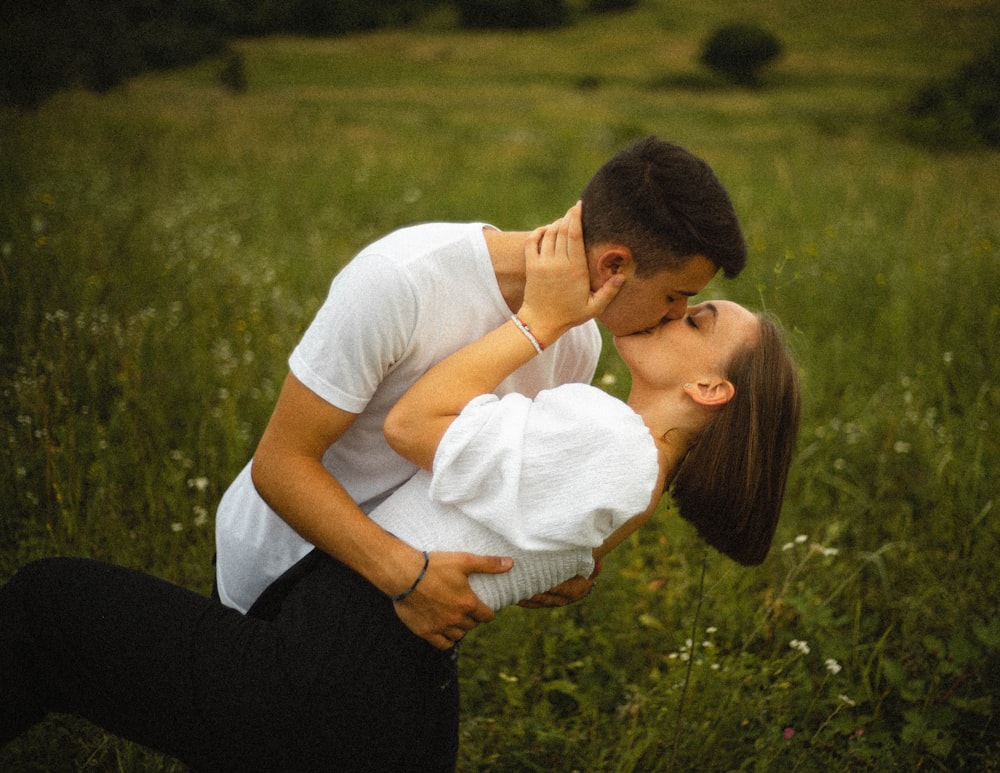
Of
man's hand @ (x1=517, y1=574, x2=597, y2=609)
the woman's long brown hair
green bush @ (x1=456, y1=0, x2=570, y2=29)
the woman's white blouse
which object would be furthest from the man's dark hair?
green bush @ (x1=456, y1=0, x2=570, y2=29)

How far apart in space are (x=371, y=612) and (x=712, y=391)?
1.04 meters

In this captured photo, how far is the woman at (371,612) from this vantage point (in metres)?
1.72

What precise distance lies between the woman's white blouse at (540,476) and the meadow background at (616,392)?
35.4 inches

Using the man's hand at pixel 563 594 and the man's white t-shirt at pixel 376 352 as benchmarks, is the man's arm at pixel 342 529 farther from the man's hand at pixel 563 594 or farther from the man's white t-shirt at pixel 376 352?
the man's hand at pixel 563 594

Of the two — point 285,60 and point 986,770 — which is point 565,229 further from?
point 285,60

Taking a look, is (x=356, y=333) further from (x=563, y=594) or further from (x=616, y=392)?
(x=616, y=392)

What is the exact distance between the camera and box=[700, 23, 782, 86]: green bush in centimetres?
2586

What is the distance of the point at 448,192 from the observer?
28.3 feet

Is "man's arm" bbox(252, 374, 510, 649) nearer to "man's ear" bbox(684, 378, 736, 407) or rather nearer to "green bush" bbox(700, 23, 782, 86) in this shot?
"man's ear" bbox(684, 378, 736, 407)

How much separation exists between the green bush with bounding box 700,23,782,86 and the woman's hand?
26.4 meters

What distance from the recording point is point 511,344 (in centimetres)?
191

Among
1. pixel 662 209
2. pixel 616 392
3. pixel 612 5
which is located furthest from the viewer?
pixel 612 5

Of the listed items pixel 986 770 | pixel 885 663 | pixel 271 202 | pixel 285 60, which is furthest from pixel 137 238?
pixel 285 60

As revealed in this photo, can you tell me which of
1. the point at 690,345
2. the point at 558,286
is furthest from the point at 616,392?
the point at 558,286
